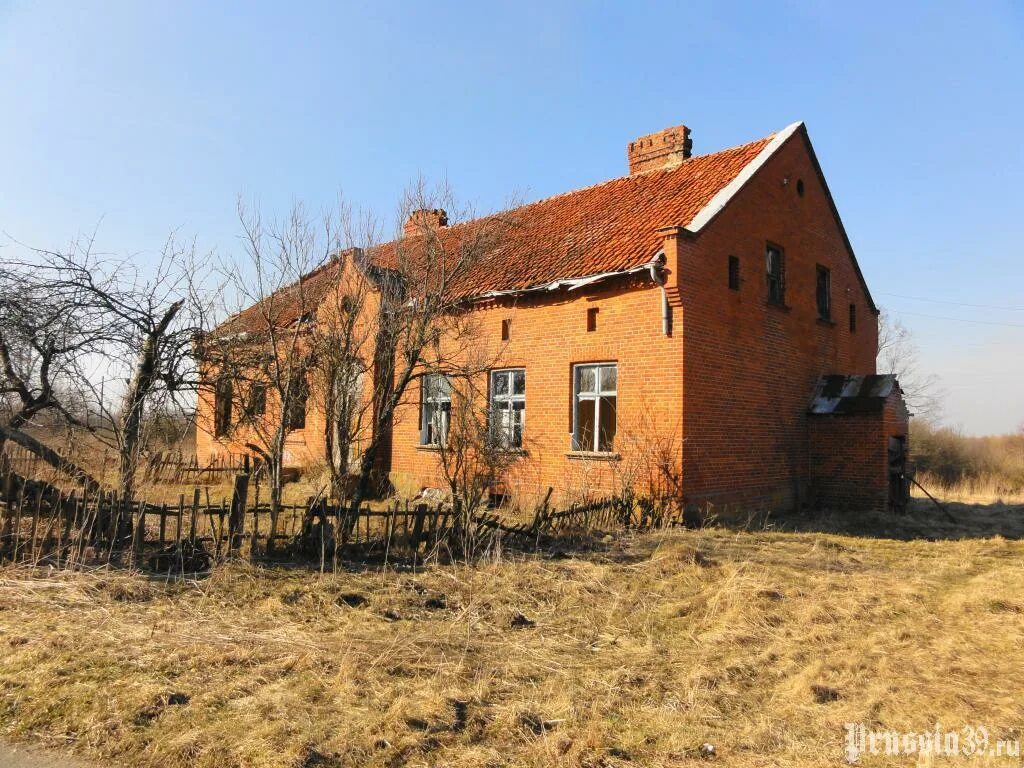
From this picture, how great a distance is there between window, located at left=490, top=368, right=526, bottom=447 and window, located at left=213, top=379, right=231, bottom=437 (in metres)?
5.04

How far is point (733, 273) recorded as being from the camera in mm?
13398

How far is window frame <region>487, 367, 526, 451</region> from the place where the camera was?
13859mm

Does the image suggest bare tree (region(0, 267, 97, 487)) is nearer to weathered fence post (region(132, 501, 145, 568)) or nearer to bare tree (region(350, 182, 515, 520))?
weathered fence post (region(132, 501, 145, 568))

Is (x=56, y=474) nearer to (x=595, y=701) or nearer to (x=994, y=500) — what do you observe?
(x=595, y=701)

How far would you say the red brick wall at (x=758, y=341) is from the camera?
1223 cm

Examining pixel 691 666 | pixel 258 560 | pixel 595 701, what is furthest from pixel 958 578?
pixel 258 560

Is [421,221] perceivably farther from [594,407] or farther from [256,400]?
[594,407]

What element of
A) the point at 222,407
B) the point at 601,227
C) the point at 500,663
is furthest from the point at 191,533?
the point at 601,227

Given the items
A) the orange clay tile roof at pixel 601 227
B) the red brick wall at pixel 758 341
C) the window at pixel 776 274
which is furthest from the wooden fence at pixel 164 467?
the window at pixel 776 274

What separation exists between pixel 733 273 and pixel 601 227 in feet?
10.2

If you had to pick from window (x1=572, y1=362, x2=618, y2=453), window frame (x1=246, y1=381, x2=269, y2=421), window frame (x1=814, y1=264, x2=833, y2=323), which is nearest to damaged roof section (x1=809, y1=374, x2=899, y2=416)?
window frame (x1=814, y1=264, x2=833, y2=323)

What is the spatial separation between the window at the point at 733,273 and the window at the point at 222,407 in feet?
29.8

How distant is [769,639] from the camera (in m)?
5.91

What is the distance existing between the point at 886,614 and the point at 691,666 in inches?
107
